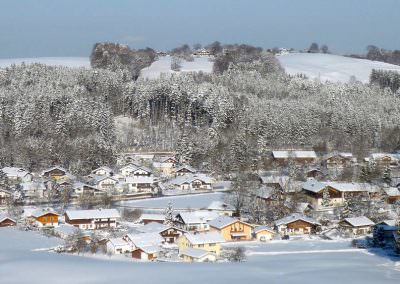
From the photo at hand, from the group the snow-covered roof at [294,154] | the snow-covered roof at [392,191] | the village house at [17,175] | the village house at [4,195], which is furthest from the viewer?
the snow-covered roof at [294,154]

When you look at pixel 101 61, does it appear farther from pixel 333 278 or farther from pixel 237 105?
pixel 333 278

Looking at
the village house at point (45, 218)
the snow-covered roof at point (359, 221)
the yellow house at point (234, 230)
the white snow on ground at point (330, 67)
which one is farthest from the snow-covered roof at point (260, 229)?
the white snow on ground at point (330, 67)

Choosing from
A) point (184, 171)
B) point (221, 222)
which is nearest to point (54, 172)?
point (184, 171)

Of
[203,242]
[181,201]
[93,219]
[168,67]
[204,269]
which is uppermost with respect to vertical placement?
[168,67]

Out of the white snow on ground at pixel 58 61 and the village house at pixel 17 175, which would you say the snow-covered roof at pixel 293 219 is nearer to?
the village house at pixel 17 175

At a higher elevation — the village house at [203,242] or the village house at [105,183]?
the village house at [203,242]

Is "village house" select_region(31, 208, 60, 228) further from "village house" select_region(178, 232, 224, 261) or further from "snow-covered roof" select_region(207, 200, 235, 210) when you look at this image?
"snow-covered roof" select_region(207, 200, 235, 210)

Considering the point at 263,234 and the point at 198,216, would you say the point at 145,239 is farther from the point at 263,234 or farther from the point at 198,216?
the point at 263,234
